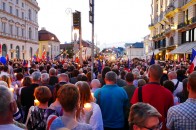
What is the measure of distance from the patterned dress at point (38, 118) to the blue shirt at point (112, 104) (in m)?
1.49

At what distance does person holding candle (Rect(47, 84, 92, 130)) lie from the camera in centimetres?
349

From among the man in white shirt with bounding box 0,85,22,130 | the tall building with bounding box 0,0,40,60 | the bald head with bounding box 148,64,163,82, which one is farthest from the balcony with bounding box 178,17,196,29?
the man in white shirt with bounding box 0,85,22,130

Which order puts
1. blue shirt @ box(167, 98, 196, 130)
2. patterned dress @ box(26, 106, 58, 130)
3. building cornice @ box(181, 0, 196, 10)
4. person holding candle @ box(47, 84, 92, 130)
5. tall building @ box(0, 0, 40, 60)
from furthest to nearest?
tall building @ box(0, 0, 40, 60) < building cornice @ box(181, 0, 196, 10) < patterned dress @ box(26, 106, 58, 130) < blue shirt @ box(167, 98, 196, 130) < person holding candle @ box(47, 84, 92, 130)

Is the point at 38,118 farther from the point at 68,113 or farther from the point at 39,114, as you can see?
the point at 68,113

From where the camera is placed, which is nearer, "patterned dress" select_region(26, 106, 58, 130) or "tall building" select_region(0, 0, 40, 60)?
"patterned dress" select_region(26, 106, 58, 130)

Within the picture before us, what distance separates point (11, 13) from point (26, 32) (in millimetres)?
9691

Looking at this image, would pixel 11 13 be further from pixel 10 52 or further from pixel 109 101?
pixel 109 101

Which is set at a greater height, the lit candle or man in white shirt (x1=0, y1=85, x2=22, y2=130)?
man in white shirt (x1=0, y1=85, x2=22, y2=130)

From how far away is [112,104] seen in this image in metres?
6.06

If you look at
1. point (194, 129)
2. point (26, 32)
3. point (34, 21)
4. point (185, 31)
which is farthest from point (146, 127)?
point (34, 21)

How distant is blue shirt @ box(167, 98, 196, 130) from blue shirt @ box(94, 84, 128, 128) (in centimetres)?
209

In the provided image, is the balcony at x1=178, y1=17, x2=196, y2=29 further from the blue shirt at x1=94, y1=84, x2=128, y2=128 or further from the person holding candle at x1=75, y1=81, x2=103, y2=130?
the person holding candle at x1=75, y1=81, x2=103, y2=130

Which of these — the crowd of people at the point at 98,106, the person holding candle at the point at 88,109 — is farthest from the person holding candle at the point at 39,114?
the person holding candle at the point at 88,109

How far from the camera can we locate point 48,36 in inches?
3900
